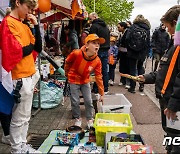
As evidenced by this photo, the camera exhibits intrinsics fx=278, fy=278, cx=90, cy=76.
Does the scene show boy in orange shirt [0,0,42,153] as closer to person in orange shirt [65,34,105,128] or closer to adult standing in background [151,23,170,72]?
person in orange shirt [65,34,105,128]

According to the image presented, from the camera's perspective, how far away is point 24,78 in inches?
128

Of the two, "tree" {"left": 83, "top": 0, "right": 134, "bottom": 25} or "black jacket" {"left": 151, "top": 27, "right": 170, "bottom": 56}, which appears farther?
"tree" {"left": 83, "top": 0, "right": 134, "bottom": 25}

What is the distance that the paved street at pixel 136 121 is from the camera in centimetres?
436

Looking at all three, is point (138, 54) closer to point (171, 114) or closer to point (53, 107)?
point (53, 107)

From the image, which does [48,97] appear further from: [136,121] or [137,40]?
[137,40]

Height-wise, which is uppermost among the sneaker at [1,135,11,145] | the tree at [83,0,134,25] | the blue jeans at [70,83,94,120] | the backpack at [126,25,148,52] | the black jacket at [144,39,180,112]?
the tree at [83,0,134,25]

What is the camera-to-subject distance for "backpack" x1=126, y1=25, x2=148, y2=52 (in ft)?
23.4

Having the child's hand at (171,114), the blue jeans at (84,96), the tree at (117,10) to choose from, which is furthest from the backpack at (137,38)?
the tree at (117,10)

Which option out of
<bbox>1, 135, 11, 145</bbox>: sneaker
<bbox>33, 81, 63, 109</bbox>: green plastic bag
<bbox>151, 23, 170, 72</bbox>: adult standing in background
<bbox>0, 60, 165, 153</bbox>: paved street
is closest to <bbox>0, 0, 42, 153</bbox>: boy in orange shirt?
<bbox>1, 135, 11, 145</bbox>: sneaker

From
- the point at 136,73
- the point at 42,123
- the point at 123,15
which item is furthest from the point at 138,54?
the point at 123,15

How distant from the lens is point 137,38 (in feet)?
23.4

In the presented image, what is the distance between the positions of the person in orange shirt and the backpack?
8.95 ft

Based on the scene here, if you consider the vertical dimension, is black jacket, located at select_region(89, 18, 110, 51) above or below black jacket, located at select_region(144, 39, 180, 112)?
above

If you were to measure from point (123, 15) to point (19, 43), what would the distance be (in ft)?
109
